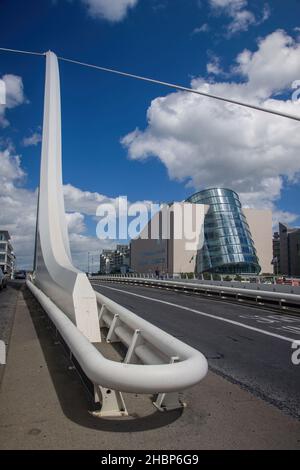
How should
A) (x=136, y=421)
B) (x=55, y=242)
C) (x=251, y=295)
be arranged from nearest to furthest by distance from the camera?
(x=136, y=421), (x=55, y=242), (x=251, y=295)

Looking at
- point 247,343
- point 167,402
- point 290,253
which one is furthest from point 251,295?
point 290,253

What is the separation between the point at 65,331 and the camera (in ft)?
20.3

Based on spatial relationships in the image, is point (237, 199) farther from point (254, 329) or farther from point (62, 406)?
point (62, 406)

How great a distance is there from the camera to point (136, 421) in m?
4.30

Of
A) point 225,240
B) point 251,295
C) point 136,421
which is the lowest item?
point 136,421

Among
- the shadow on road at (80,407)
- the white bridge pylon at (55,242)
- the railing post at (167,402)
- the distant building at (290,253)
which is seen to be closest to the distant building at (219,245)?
the distant building at (290,253)

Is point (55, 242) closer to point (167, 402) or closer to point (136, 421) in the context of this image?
point (167, 402)

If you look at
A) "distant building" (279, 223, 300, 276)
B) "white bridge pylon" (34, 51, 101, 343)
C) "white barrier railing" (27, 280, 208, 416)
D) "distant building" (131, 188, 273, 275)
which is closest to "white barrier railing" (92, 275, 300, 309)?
"white bridge pylon" (34, 51, 101, 343)

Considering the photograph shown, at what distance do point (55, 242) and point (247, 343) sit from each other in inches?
325

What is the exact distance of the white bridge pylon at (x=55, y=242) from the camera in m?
7.70

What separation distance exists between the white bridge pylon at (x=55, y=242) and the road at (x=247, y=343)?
2.33 m

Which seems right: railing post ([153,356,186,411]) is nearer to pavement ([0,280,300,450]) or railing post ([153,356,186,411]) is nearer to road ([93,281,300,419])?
pavement ([0,280,300,450])

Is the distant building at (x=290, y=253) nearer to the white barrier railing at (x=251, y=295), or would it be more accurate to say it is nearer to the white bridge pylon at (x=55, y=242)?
the white barrier railing at (x=251, y=295)

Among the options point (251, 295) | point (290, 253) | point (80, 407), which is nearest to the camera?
point (80, 407)
